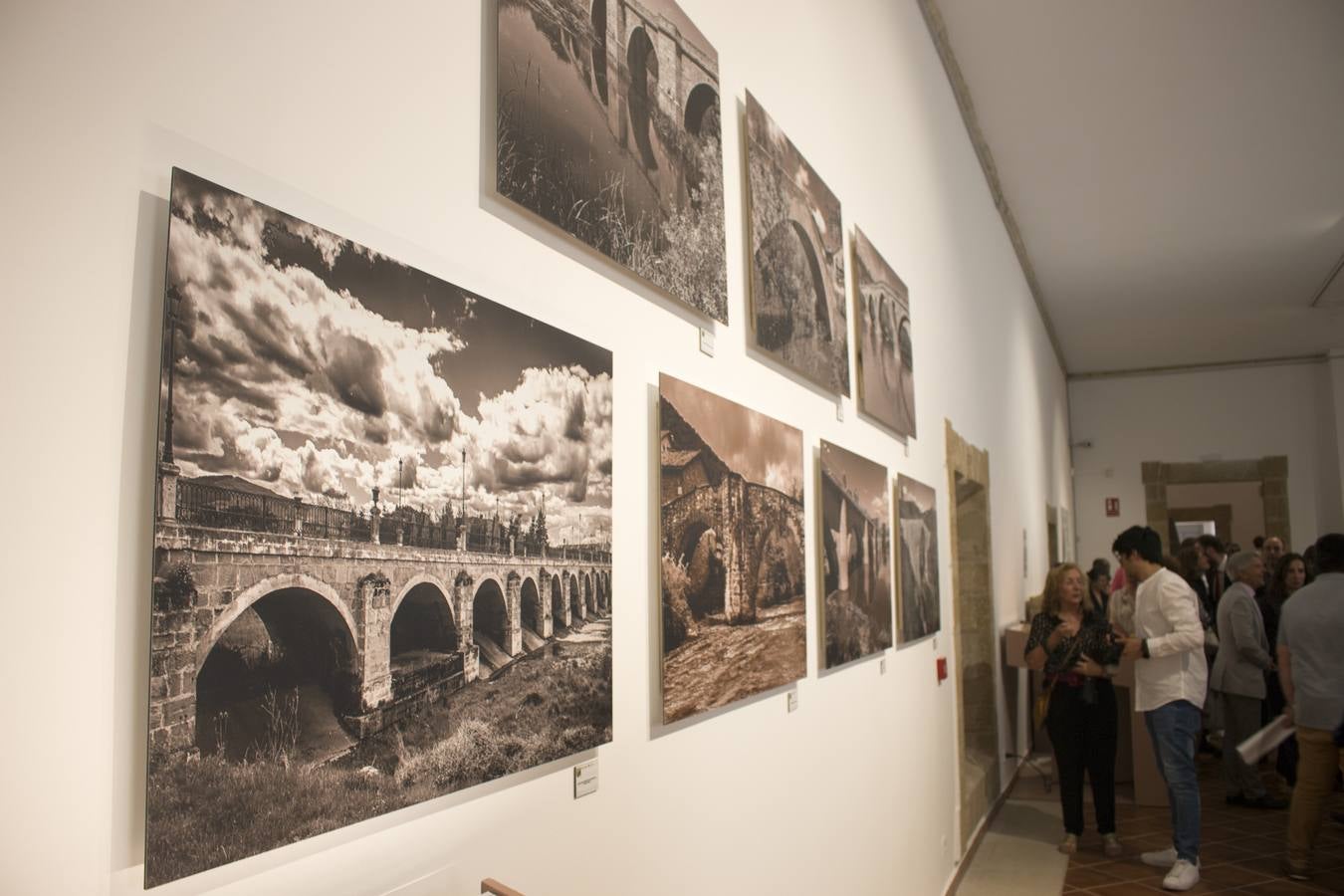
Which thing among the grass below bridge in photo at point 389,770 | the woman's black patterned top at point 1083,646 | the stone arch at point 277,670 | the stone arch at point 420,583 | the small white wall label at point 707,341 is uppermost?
the small white wall label at point 707,341

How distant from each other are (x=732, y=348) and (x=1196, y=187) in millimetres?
9963

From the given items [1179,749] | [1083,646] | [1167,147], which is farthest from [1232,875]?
[1167,147]

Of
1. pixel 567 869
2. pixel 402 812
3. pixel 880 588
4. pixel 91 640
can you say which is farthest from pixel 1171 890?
pixel 91 640

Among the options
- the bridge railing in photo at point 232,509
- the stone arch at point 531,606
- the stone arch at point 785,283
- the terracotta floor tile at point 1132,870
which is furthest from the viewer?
the terracotta floor tile at point 1132,870

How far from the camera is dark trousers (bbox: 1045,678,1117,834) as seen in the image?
279 inches

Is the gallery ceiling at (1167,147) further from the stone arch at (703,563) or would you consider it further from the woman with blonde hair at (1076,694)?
the stone arch at (703,563)

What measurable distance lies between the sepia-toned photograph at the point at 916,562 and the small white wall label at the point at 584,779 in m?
3.13

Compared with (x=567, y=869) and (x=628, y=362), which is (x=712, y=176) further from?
(x=567, y=869)

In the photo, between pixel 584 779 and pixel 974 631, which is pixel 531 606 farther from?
pixel 974 631

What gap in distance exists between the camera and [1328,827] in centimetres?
786

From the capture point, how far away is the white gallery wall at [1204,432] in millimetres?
18312

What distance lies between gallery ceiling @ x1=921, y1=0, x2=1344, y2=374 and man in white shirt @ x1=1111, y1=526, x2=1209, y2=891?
4023mm

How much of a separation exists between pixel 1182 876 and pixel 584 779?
6089 mm

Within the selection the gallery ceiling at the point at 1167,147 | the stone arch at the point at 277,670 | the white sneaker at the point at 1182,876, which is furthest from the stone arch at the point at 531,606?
the gallery ceiling at the point at 1167,147
